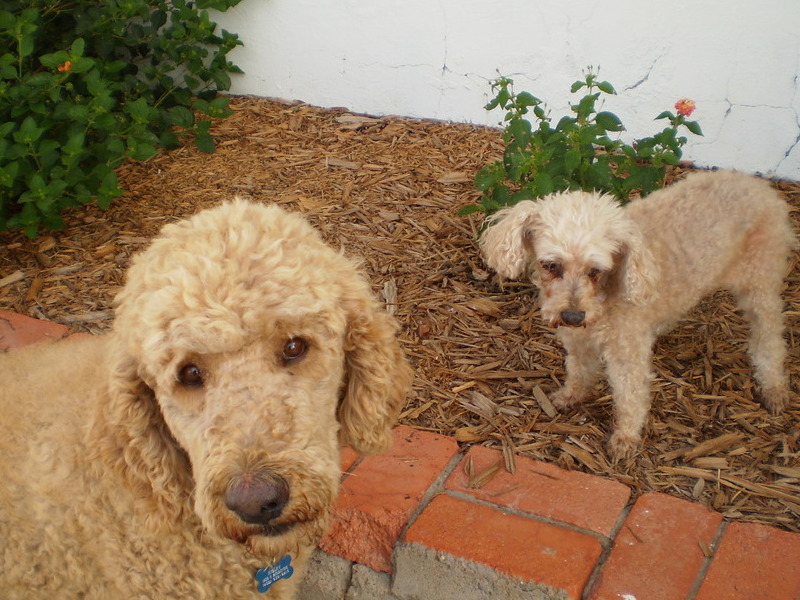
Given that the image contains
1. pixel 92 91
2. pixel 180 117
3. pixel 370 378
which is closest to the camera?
pixel 370 378

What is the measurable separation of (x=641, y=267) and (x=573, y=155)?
2.21ft

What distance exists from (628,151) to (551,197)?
530mm

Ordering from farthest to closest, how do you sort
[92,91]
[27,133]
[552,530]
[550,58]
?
[550,58] → [92,91] → [27,133] → [552,530]

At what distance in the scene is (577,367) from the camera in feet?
10.7

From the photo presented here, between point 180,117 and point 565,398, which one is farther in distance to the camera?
point 180,117

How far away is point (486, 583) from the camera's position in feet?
7.62

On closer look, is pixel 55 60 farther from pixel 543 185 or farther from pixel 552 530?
pixel 552 530

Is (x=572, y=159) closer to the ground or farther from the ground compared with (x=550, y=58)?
closer to the ground

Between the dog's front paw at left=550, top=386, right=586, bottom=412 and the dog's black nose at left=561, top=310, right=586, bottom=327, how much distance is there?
0.36m

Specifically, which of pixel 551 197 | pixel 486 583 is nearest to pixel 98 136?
pixel 551 197

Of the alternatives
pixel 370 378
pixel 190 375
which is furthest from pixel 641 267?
pixel 190 375

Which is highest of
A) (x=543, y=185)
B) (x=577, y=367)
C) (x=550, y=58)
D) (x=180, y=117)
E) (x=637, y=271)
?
(x=550, y=58)

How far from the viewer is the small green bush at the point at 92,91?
3672 millimetres

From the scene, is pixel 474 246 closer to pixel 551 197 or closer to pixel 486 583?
pixel 551 197
